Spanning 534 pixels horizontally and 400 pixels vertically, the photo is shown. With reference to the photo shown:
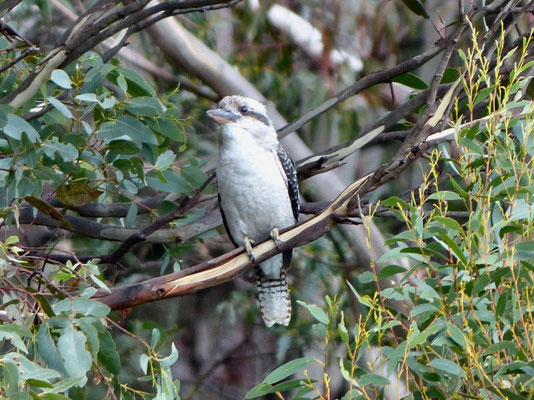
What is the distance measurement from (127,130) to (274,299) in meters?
1.35

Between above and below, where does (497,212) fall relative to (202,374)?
above

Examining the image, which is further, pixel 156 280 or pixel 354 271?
pixel 354 271

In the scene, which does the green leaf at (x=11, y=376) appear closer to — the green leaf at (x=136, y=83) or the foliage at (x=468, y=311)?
the foliage at (x=468, y=311)

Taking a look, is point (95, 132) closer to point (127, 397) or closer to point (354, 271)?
point (127, 397)

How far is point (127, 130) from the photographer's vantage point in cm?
271

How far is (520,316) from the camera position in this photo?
5.83 ft

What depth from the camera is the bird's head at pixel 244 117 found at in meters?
3.40

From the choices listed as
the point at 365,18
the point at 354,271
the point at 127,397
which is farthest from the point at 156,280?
the point at 365,18

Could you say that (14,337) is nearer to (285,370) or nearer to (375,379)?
(285,370)

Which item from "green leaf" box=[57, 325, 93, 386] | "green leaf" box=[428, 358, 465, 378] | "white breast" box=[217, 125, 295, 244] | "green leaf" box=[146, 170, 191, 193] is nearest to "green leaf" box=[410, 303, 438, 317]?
"green leaf" box=[428, 358, 465, 378]

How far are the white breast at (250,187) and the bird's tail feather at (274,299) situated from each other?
0.38 meters

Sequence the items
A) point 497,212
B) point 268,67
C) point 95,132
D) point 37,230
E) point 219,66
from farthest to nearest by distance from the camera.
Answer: point 268,67, point 219,66, point 37,230, point 95,132, point 497,212

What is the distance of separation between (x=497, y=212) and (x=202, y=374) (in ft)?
16.4

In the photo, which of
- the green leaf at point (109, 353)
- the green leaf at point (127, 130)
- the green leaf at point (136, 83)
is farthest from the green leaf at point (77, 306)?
the green leaf at point (136, 83)
